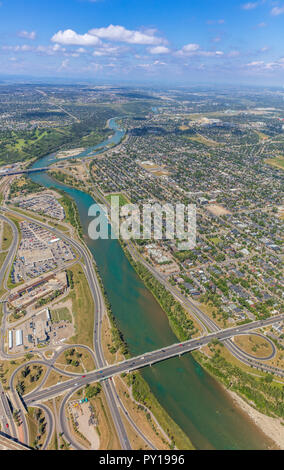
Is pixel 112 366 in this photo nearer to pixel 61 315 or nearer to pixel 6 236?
pixel 61 315

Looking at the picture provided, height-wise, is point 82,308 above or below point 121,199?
below

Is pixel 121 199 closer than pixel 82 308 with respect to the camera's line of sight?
No

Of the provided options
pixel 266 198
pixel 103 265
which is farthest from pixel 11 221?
pixel 266 198

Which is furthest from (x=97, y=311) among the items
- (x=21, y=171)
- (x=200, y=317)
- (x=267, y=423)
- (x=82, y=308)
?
(x=21, y=171)
